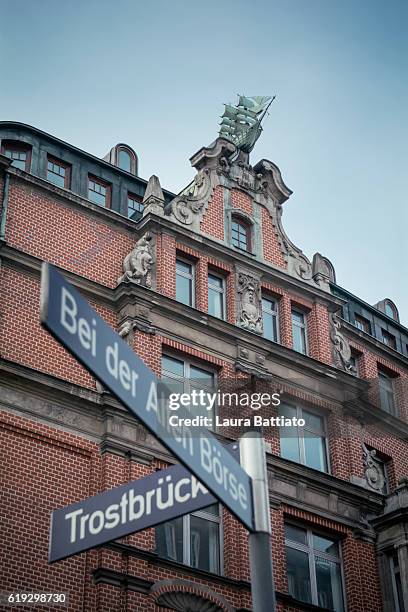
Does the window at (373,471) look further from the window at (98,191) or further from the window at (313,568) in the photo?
the window at (98,191)

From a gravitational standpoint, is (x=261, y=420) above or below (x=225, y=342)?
below

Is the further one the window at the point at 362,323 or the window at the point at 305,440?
the window at the point at 362,323

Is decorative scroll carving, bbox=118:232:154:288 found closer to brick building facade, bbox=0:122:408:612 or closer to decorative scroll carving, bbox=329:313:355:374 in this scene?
brick building facade, bbox=0:122:408:612

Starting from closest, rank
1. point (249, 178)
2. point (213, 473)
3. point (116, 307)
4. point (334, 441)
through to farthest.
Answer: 1. point (213, 473)
2. point (116, 307)
3. point (334, 441)
4. point (249, 178)

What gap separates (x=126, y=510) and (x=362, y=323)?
25001 mm

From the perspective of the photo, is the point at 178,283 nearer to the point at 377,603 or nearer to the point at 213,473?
the point at 377,603

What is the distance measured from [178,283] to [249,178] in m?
4.98

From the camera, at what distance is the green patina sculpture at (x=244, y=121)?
29.0 meters

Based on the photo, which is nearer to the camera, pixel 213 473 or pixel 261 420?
pixel 213 473

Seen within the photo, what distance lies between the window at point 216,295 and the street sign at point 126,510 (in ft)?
53.4

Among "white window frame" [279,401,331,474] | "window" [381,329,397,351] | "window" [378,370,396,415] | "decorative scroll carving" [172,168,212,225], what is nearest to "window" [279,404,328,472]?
"white window frame" [279,401,331,474]

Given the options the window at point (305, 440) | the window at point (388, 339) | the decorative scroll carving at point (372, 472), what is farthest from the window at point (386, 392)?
the window at point (305, 440)

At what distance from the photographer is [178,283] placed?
81.8ft

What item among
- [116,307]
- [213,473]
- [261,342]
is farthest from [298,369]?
[213,473]
